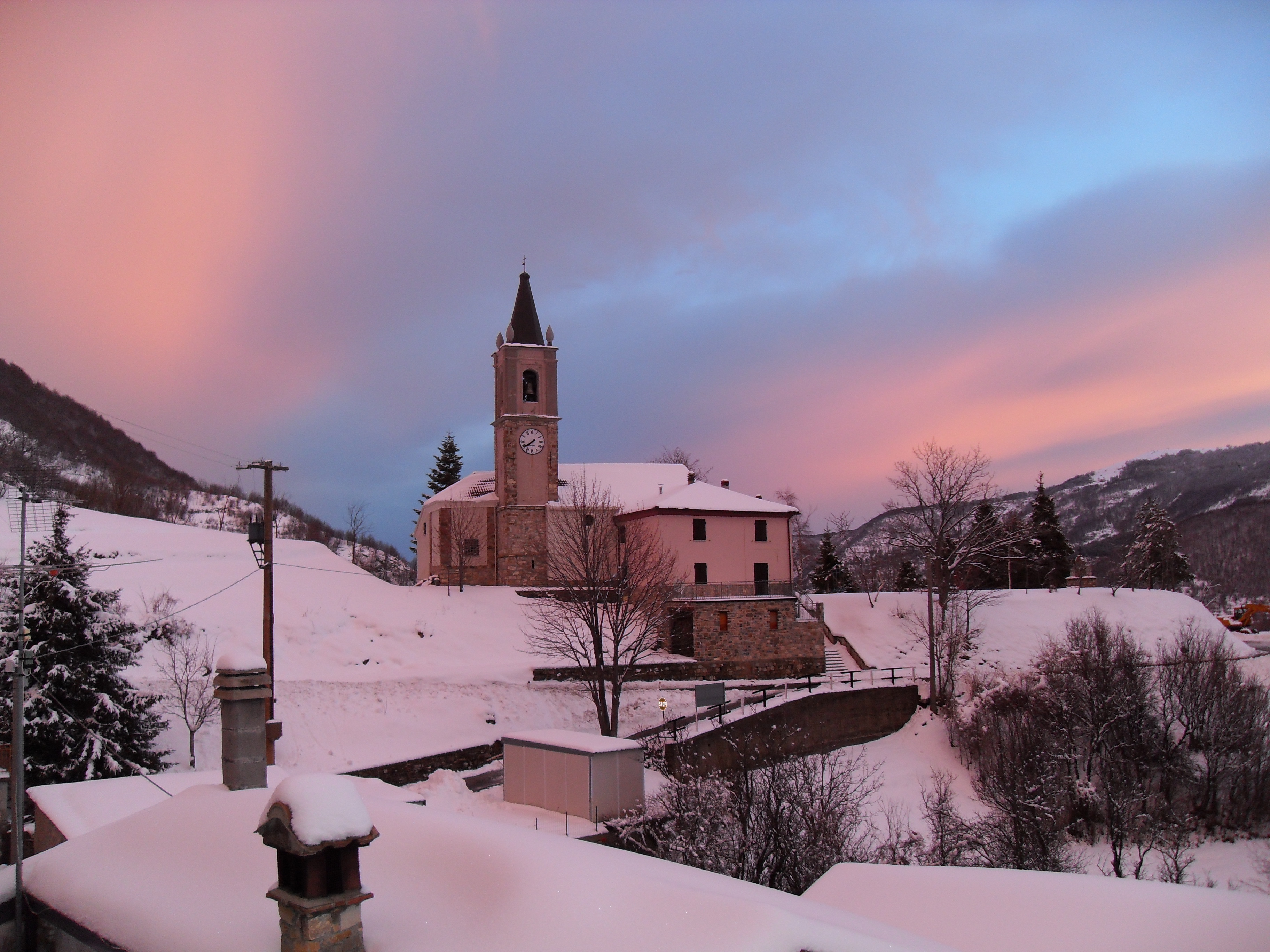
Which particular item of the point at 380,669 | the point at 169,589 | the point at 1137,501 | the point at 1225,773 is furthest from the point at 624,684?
the point at 1137,501

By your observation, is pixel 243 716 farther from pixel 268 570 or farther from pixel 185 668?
pixel 185 668

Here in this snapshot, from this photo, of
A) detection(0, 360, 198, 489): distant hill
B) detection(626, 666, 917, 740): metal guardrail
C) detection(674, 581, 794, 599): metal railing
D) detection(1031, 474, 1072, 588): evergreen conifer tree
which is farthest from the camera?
detection(0, 360, 198, 489): distant hill

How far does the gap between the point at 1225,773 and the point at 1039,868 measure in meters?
13.6

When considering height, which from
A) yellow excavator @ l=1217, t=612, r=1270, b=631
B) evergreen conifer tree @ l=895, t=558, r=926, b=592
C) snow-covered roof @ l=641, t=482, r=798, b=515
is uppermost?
snow-covered roof @ l=641, t=482, r=798, b=515

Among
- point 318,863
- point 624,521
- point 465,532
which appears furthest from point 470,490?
point 318,863

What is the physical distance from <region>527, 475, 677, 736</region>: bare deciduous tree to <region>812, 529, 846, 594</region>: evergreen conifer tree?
20.8m

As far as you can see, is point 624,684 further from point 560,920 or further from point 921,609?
point 560,920

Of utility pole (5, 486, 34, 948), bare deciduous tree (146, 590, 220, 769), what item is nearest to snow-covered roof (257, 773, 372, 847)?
utility pole (5, 486, 34, 948)

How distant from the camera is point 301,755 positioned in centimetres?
2061

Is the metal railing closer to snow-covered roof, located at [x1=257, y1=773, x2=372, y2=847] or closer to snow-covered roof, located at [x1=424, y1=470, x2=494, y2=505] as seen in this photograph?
snow-covered roof, located at [x1=424, y1=470, x2=494, y2=505]

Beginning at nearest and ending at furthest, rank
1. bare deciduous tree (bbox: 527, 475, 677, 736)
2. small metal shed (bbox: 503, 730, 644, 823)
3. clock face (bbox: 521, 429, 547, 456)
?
small metal shed (bbox: 503, 730, 644, 823) < bare deciduous tree (bbox: 527, 475, 677, 736) < clock face (bbox: 521, 429, 547, 456)

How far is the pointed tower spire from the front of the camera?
4103 cm

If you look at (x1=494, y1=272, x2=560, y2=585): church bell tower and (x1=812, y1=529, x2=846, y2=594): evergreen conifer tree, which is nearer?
(x1=494, y1=272, x2=560, y2=585): church bell tower

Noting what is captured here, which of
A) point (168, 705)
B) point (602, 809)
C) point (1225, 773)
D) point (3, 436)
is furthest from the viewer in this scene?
point (3, 436)
